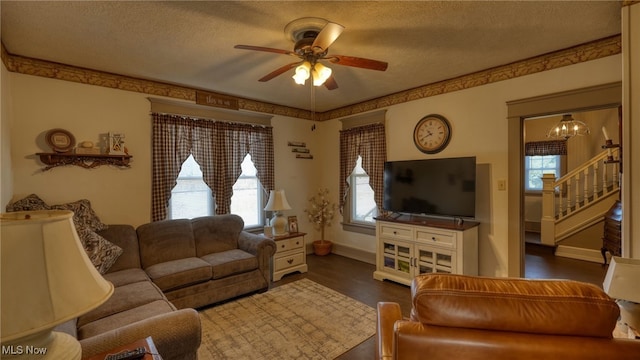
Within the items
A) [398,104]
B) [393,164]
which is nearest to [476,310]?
[393,164]

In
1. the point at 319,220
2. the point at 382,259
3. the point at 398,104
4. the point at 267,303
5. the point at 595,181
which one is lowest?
the point at 267,303

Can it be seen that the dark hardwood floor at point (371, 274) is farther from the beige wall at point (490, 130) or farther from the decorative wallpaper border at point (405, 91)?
the decorative wallpaper border at point (405, 91)

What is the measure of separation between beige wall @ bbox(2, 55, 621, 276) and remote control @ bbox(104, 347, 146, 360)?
255 centimetres

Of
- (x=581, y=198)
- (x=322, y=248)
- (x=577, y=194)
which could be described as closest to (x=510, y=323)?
(x=322, y=248)

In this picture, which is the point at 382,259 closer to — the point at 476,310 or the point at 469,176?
the point at 469,176

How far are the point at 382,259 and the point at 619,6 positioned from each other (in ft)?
10.5

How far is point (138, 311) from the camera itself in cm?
199

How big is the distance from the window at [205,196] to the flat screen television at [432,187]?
2.01m

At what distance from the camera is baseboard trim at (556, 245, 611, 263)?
4422 millimetres

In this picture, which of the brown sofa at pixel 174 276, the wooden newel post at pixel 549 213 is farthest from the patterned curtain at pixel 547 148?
the brown sofa at pixel 174 276

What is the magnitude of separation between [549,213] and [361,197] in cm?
350

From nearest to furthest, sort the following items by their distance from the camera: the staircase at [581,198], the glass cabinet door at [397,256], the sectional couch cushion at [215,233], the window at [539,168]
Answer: the sectional couch cushion at [215,233]
the glass cabinet door at [397,256]
the staircase at [581,198]
the window at [539,168]

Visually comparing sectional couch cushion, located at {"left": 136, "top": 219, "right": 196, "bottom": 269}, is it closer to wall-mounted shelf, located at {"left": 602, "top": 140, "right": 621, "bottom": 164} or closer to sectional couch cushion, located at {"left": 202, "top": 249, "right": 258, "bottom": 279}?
sectional couch cushion, located at {"left": 202, "top": 249, "right": 258, "bottom": 279}

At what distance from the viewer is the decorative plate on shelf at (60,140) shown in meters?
2.80
